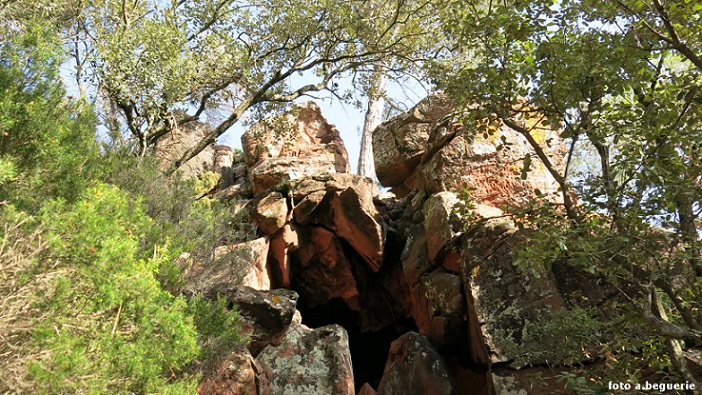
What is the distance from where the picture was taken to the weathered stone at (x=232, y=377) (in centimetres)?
794

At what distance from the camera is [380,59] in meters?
12.2

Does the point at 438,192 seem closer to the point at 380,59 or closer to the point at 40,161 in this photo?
the point at 380,59

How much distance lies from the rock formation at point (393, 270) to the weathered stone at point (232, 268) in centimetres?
4

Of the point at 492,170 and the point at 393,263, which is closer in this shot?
the point at 492,170

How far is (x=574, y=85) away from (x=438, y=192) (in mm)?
Result: 6660

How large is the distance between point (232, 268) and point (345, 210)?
12.6 ft

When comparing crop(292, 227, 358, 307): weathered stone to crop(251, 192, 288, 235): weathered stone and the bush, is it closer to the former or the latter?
crop(251, 192, 288, 235): weathered stone

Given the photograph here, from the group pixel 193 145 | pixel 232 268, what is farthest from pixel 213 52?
pixel 193 145

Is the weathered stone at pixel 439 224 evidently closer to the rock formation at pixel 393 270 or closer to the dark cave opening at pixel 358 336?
the rock formation at pixel 393 270

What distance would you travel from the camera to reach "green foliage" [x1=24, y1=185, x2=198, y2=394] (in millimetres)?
4004

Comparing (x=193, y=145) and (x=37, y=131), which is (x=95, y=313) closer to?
(x=37, y=131)

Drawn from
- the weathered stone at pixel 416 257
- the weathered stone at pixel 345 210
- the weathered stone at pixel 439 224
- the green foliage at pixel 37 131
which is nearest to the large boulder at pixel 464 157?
the weathered stone at pixel 439 224

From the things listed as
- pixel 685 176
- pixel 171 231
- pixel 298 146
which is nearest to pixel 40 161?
pixel 171 231

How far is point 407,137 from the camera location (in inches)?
579
